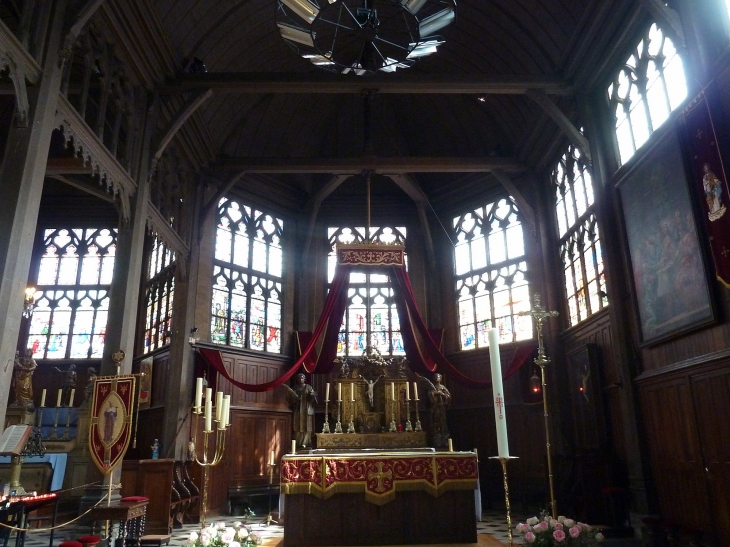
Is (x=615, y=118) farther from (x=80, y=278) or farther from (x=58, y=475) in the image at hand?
(x=80, y=278)

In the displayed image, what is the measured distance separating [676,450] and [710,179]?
4028 mm

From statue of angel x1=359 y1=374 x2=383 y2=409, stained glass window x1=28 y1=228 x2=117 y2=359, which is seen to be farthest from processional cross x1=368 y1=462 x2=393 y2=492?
stained glass window x1=28 y1=228 x2=117 y2=359

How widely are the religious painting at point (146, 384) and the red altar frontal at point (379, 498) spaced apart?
7477mm

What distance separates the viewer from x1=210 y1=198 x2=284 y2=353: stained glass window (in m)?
15.6

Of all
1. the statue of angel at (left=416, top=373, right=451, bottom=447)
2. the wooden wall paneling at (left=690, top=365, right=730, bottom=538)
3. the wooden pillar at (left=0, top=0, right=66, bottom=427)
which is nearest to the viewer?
the wooden pillar at (left=0, top=0, right=66, bottom=427)

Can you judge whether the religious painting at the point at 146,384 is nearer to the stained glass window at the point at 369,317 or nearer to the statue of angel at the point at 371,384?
the stained glass window at the point at 369,317

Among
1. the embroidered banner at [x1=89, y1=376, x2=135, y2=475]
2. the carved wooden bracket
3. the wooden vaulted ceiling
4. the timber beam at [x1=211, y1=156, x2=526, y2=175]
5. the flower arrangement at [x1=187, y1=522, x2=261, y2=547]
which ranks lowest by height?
the flower arrangement at [x1=187, y1=522, x2=261, y2=547]

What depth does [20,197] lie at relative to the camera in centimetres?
730

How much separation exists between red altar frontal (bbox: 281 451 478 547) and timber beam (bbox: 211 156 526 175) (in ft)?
26.4

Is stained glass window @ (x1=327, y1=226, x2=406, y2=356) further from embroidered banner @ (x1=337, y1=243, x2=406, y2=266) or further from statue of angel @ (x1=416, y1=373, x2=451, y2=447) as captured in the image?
embroidered banner @ (x1=337, y1=243, x2=406, y2=266)

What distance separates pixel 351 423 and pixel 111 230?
11290 millimetres

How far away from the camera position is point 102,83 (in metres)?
9.83

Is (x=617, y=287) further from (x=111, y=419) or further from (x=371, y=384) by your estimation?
(x=111, y=419)

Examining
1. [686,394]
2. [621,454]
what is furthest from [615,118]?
[621,454]
